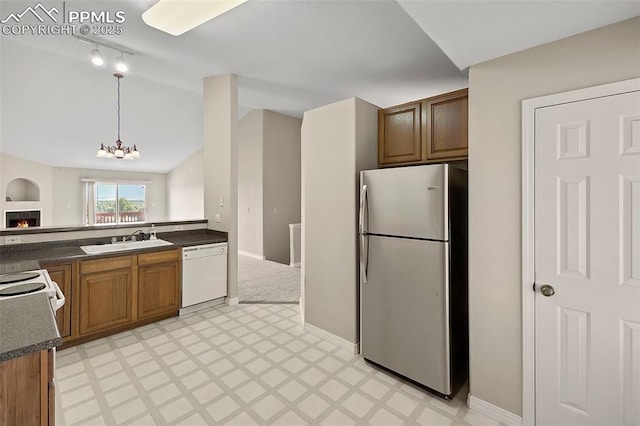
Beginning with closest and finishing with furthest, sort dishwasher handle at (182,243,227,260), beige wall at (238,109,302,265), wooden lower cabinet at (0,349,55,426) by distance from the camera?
wooden lower cabinet at (0,349,55,426), dishwasher handle at (182,243,227,260), beige wall at (238,109,302,265)

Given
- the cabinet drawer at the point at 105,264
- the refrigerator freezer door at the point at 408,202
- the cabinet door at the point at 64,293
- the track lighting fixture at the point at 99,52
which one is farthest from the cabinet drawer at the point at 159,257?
the refrigerator freezer door at the point at 408,202

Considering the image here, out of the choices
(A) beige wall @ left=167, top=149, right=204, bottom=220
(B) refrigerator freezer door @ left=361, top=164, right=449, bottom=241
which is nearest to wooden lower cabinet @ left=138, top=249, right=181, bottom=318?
(B) refrigerator freezer door @ left=361, top=164, right=449, bottom=241

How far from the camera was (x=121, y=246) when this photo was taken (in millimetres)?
A: 3215

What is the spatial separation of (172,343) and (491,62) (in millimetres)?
3524

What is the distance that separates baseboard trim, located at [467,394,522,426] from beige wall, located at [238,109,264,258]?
201 inches

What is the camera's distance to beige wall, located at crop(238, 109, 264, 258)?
6.50m

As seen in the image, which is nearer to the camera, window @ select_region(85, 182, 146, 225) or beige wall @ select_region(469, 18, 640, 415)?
beige wall @ select_region(469, 18, 640, 415)

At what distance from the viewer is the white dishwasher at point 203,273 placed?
11.3 ft

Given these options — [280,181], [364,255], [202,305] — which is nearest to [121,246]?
[202,305]

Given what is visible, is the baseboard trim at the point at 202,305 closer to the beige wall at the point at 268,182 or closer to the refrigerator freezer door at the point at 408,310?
the refrigerator freezer door at the point at 408,310

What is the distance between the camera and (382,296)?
2.39 meters

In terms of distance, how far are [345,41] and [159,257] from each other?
3007 millimetres

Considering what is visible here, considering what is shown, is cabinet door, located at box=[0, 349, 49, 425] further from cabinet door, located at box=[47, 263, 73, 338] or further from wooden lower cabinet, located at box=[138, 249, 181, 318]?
wooden lower cabinet, located at box=[138, 249, 181, 318]

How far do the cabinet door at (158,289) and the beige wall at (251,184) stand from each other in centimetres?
316
